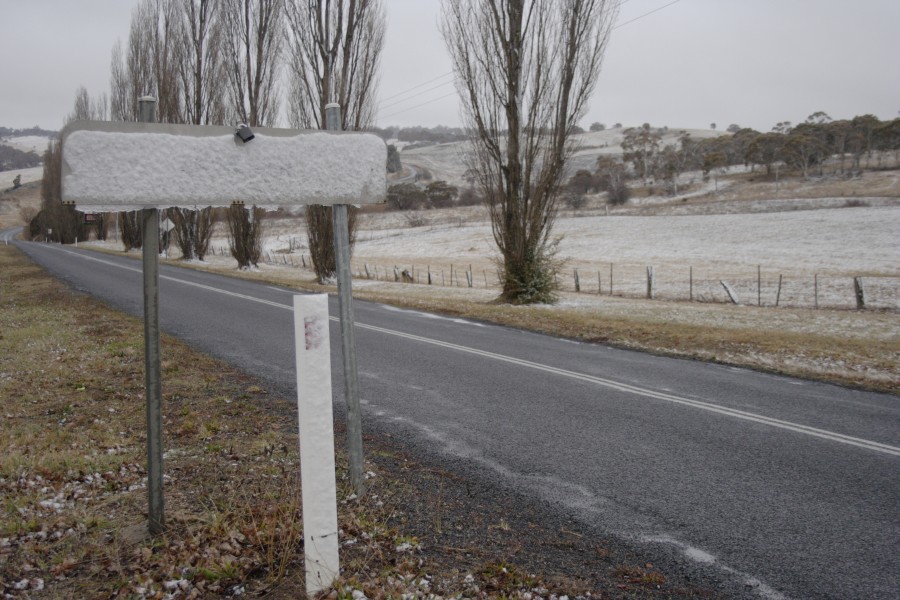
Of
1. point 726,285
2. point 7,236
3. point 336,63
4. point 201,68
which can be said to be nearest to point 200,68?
point 201,68

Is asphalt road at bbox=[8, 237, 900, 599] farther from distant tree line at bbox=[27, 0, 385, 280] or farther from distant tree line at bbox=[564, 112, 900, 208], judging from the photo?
distant tree line at bbox=[564, 112, 900, 208]

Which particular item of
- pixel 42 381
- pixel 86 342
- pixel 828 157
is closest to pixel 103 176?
pixel 42 381

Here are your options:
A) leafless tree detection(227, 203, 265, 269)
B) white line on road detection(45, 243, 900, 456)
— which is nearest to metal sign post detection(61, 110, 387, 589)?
white line on road detection(45, 243, 900, 456)

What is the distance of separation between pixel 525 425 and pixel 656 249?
42.5m

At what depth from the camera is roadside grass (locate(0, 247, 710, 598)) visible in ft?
10.3

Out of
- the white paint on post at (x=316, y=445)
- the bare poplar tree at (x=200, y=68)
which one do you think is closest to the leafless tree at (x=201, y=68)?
the bare poplar tree at (x=200, y=68)

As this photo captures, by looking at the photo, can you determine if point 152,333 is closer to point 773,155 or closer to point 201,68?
point 201,68

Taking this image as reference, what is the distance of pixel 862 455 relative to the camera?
5141 mm

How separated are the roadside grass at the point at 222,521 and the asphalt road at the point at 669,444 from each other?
52 centimetres

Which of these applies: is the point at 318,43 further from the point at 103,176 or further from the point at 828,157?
the point at 828,157

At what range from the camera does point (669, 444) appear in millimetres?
5383

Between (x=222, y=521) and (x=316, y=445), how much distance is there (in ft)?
3.47

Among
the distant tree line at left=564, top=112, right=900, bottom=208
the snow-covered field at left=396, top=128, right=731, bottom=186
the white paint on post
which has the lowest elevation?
the white paint on post

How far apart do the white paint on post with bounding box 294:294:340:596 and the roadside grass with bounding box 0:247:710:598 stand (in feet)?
0.52
